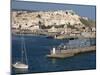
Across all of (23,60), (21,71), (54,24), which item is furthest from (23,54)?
(54,24)

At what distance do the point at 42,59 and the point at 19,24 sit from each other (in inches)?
19.7

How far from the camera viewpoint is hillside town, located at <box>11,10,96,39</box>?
273 cm

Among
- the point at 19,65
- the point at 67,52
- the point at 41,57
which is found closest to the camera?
the point at 19,65

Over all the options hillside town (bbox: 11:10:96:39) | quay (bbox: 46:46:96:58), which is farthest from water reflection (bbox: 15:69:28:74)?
hillside town (bbox: 11:10:96:39)

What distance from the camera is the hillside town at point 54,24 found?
273 centimetres

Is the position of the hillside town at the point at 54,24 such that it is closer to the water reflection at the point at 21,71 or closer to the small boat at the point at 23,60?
the small boat at the point at 23,60

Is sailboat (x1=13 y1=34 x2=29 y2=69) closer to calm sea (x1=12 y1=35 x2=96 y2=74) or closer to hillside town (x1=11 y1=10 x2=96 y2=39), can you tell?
calm sea (x1=12 y1=35 x2=96 y2=74)

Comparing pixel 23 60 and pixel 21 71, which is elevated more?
pixel 23 60

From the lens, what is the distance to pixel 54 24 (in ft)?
9.43

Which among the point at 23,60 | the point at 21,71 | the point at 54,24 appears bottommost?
the point at 21,71

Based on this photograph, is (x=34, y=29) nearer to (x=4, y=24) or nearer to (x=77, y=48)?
(x=4, y=24)

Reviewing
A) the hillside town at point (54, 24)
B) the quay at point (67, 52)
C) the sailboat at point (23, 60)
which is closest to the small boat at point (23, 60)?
the sailboat at point (23, 60)

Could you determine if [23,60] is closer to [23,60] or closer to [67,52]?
[23,60]

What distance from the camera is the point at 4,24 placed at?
2.66m
